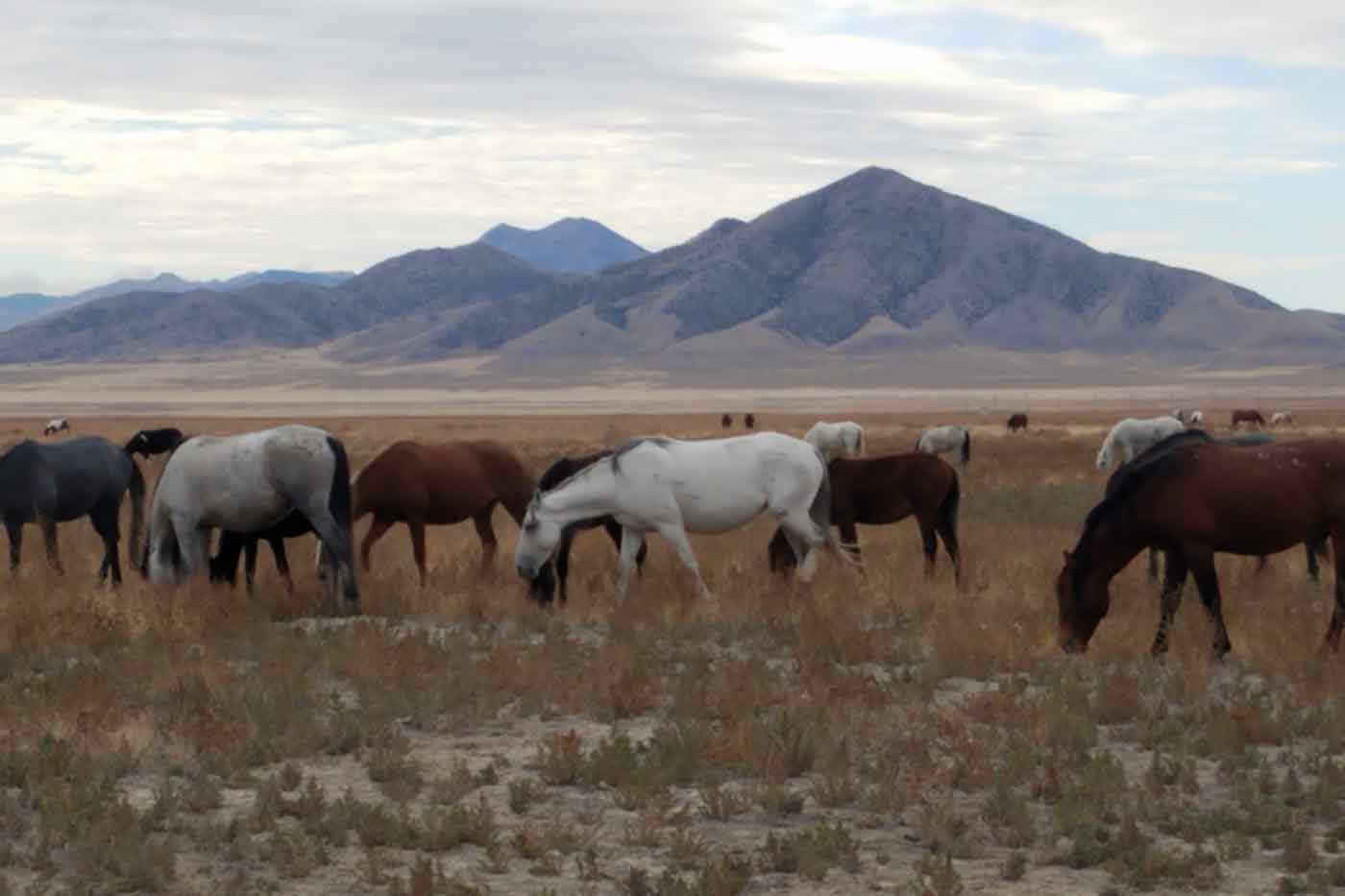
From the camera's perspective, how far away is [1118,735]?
9.89m

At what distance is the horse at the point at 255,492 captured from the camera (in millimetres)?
14250

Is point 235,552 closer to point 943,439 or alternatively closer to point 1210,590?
point 1210,590

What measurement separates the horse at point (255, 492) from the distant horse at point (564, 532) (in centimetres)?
164

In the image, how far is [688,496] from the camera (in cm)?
1489

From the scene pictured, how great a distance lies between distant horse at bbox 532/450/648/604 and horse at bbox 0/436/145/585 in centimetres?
448

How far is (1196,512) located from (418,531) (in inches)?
311

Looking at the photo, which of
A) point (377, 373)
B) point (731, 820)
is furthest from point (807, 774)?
point (377, 373)

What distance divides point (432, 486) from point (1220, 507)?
314 inches

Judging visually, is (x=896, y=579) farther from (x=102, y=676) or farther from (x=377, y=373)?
(x=377, y=373)

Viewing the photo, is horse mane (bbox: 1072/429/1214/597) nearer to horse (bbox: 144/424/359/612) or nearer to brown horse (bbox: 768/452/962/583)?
brown horse (bbox: 768/452/962/583)

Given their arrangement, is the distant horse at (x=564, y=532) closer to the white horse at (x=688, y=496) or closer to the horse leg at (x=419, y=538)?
the white horse at (x=688, y=496)

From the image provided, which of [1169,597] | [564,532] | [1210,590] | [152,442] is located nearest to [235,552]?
[564,532]

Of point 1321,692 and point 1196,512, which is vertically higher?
point 1196,512

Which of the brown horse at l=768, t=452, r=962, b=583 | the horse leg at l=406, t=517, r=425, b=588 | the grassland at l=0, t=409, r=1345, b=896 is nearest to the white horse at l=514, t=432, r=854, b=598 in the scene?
the grassland at l=0, t=409, r=1345, b=896
